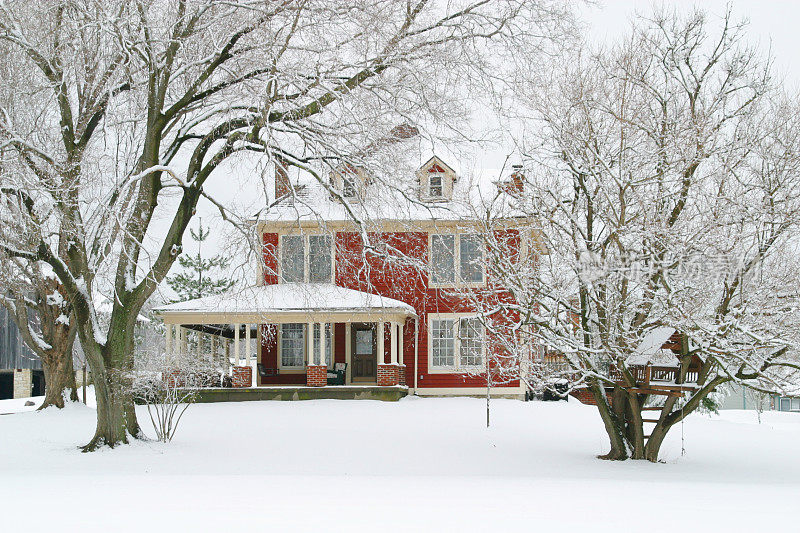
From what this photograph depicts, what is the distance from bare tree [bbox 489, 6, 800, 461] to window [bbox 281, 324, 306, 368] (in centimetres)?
1329

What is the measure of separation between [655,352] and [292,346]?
14.8 metres

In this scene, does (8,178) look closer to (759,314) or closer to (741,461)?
(759,314)

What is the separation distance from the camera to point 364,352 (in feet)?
79.6

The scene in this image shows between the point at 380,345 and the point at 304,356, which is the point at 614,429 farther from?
the point at 304,356

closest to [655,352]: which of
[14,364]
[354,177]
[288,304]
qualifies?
[354,177]

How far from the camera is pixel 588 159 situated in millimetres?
11195

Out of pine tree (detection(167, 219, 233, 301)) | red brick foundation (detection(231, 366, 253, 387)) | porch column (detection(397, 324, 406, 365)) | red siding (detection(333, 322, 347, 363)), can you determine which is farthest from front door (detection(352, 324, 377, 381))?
pine tree (detection(167, 219, 233, 301))

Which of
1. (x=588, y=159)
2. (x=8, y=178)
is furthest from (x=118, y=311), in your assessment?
(x=588, y=159)

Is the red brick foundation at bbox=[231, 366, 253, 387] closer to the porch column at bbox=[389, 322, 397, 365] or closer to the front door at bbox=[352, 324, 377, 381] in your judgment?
the front door at bbox=[352, 324, 377, 381]

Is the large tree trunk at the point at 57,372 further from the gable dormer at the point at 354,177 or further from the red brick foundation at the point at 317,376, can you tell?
the gable dormer at the point at 354,177

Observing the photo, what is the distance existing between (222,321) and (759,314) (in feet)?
48.2

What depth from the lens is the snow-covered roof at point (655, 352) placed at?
1112cm

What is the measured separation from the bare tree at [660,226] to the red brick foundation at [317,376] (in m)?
10.9

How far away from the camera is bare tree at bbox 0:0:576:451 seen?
423 inches
